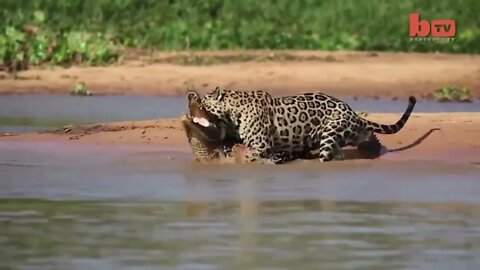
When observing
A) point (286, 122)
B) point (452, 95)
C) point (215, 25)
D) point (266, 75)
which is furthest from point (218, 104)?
point (215, 25)

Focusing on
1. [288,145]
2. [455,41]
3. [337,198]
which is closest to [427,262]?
[337,198]

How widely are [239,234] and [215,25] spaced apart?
15.8 meters

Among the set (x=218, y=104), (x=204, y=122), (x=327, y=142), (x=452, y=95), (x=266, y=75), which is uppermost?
(x=218, y=104)

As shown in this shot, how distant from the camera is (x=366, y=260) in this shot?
8.70 meters

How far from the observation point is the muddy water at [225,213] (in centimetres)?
882

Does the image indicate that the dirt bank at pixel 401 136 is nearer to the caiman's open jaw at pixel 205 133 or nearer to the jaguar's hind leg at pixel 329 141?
the jaguar's hind leg at pixel 329 141

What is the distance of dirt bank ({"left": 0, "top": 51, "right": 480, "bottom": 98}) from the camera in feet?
71.2

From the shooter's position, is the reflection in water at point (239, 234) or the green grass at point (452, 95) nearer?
the reflection in water at point (239, 234)

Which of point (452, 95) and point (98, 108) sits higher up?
point (98, 108)

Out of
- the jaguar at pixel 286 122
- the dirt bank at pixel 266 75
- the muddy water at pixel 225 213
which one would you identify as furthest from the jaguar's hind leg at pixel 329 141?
the dirt bank at pixel 266 75

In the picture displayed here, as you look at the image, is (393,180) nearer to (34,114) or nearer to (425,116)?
(425,116)

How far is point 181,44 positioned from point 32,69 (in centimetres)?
262

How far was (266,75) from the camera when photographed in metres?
22.1

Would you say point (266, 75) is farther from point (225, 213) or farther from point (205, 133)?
point (225, 213)
